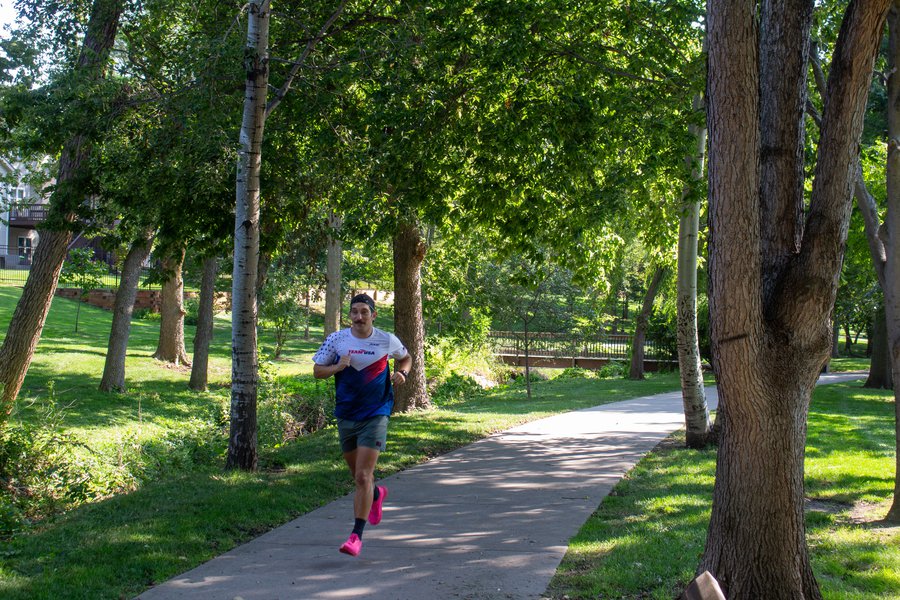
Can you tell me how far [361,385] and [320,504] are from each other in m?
2.18

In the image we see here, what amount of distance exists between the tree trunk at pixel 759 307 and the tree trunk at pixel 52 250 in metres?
9.05

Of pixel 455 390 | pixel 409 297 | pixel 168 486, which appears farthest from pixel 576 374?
pixel 168 486

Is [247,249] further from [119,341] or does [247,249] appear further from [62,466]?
[119,341]

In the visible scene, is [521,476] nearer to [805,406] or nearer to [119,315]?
[805,406]

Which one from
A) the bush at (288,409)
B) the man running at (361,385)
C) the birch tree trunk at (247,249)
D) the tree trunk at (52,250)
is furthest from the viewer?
the bush at (288,409)

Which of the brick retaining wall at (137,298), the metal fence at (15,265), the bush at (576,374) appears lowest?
the bush at (576,374)

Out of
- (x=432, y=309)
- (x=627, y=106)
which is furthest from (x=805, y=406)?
(x=432, y=309)

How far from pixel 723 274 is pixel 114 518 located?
5371 millimetres

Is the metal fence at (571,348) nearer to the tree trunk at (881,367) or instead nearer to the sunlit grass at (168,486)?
the tree trunk at (881,367)

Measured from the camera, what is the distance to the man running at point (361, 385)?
6.64 metres

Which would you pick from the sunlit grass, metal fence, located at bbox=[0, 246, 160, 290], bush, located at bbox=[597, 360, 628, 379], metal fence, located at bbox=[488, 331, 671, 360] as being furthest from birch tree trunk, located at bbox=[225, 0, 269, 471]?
metal fence, located at bbox=[0, 246, 160, 290]

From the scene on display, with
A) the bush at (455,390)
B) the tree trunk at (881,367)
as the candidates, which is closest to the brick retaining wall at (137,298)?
the bush at (455,390)

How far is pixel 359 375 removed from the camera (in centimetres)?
676

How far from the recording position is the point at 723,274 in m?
5.14
